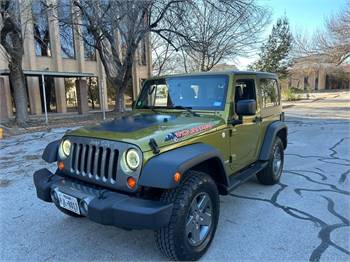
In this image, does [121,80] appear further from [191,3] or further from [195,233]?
[195,233]

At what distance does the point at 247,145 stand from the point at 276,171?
4.06 ft

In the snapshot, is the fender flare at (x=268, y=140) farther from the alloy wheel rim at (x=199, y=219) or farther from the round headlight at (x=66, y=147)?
Result: the round headlight at (x=66, y=147)

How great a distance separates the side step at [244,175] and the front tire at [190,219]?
443mm

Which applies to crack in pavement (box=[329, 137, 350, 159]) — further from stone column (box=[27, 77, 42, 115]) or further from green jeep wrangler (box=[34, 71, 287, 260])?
stone column (box=[27, 77, 42, 115])

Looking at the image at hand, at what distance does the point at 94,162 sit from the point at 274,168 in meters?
3.23

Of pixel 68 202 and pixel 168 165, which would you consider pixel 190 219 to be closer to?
pixel 168 165

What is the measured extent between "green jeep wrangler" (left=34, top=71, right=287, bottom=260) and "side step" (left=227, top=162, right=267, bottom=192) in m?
0.02

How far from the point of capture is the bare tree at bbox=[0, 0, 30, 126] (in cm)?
→ 1134

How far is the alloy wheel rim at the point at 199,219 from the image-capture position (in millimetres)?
2885

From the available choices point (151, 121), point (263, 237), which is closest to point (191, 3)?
point (151, 121)

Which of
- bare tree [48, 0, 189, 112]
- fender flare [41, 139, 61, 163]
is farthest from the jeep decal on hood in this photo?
bare tree [48, 0, 189, 112]

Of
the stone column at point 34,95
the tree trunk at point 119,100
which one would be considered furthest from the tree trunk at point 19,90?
the tree trunk at point 119,100

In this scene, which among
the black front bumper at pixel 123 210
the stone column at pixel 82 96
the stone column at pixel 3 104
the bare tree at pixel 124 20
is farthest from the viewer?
the stone column at pixel 82 96

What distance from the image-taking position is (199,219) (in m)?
3.01
